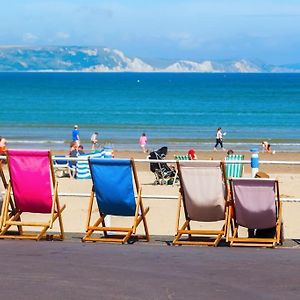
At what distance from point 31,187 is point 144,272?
7.58 ft

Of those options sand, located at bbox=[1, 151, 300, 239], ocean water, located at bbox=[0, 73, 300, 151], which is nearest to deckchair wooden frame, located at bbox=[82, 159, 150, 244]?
sand, located at bbox=[1, 151, 300, 239]

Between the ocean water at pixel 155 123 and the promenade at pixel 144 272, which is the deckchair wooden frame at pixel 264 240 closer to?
the promenade at pixel 144 272

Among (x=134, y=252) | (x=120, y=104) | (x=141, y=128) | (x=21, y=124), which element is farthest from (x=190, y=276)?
(x=120, y=104)

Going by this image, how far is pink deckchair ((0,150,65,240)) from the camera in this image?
836 cm

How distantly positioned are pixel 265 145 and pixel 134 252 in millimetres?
25251

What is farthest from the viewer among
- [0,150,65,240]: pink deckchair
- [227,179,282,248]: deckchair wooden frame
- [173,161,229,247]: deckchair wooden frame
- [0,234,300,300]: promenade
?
[0,150,65,240]: pink deckchair

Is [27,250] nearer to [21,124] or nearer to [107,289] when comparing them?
[107,289]

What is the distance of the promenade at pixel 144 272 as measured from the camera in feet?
19.0

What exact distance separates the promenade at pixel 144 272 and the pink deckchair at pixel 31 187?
450 millimetres

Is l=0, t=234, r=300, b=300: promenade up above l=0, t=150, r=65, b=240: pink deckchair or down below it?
below

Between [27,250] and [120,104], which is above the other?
[27,250]

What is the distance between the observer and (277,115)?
203 feet

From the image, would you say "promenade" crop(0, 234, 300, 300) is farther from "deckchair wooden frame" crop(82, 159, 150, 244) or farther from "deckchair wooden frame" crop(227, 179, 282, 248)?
"deckchair wooden frame" crop(82, 159, 150, 244)

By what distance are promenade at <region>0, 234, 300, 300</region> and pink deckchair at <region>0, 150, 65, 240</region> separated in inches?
17.7
